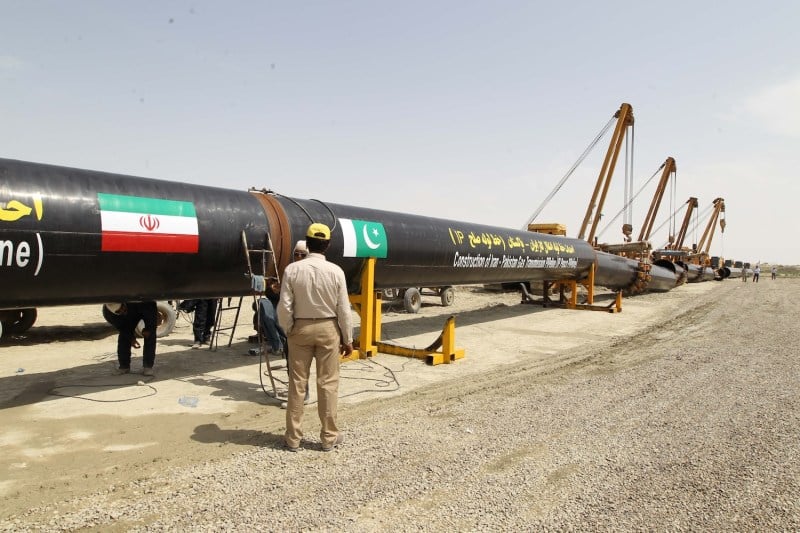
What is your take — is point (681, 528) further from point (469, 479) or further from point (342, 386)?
point (342, 386)

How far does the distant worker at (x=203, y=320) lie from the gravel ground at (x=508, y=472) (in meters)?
4.44

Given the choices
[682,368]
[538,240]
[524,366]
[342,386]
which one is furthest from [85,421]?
[538,240]

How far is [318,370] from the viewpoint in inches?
177

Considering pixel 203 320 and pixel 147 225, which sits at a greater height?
pixel 147 225

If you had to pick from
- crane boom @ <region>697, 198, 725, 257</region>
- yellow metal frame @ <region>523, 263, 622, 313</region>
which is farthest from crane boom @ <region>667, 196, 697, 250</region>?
yellow metal frame @ <region>523, 263, 622, 313</region>

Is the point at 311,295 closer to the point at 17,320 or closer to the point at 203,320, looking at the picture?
the point at 203,320

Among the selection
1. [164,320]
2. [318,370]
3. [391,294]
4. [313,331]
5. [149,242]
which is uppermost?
[149,242]

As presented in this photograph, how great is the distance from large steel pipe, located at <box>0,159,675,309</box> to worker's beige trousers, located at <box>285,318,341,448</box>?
239 centimetres

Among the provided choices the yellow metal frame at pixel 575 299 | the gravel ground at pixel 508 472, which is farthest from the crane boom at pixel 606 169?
the gravel ground at pixel 508 472

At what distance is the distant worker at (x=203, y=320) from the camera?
29.6 ft

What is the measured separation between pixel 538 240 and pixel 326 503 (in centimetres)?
1160

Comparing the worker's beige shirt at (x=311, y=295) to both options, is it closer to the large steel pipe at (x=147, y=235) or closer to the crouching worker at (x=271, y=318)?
the crouching worker at (x=271, y=318)

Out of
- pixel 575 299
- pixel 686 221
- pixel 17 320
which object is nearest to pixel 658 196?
pixel 686 221

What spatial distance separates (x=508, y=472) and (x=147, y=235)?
4389 millimetres
